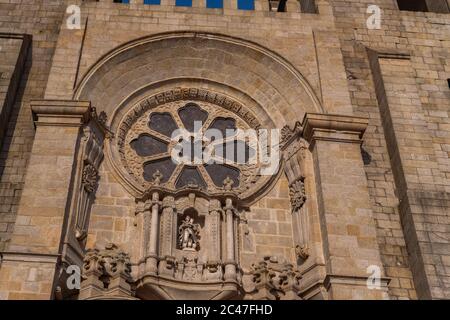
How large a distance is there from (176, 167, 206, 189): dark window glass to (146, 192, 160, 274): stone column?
1183mm

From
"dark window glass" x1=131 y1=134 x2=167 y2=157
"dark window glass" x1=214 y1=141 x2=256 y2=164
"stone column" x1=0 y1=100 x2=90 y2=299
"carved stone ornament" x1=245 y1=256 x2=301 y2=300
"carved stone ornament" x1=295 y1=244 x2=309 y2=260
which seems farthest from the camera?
"dark window glass" x1=214 y1=141 x2=256 y2=164

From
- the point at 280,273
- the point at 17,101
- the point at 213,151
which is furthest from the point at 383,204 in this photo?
the point at 17,101

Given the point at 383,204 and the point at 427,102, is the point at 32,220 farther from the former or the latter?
the point at 427,102

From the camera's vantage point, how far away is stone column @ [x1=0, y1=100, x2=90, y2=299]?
9.16 metres

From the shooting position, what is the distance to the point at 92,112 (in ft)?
37.9

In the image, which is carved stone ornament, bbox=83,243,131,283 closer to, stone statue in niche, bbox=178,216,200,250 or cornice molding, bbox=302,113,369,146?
stone statue in niche, bbox=178,216,200,250

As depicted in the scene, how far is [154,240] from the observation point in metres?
10.5

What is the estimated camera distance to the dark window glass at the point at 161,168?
12.2 metres

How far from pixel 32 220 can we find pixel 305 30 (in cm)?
726

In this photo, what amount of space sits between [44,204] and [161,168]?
2931 mm

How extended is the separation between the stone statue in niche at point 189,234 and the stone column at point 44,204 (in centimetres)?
210

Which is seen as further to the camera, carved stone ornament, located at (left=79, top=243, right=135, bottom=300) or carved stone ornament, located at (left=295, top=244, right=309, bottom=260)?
carved stone ornament, located at (left=295, top=244, right=309, bottom=260)

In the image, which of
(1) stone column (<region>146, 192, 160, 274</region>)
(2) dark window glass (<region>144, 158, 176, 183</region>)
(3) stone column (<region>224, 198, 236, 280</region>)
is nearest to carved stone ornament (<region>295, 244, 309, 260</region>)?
(3) stone column (<region>224, 198, 236, 280</region>)

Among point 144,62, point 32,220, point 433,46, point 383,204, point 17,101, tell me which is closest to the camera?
point 32,220
